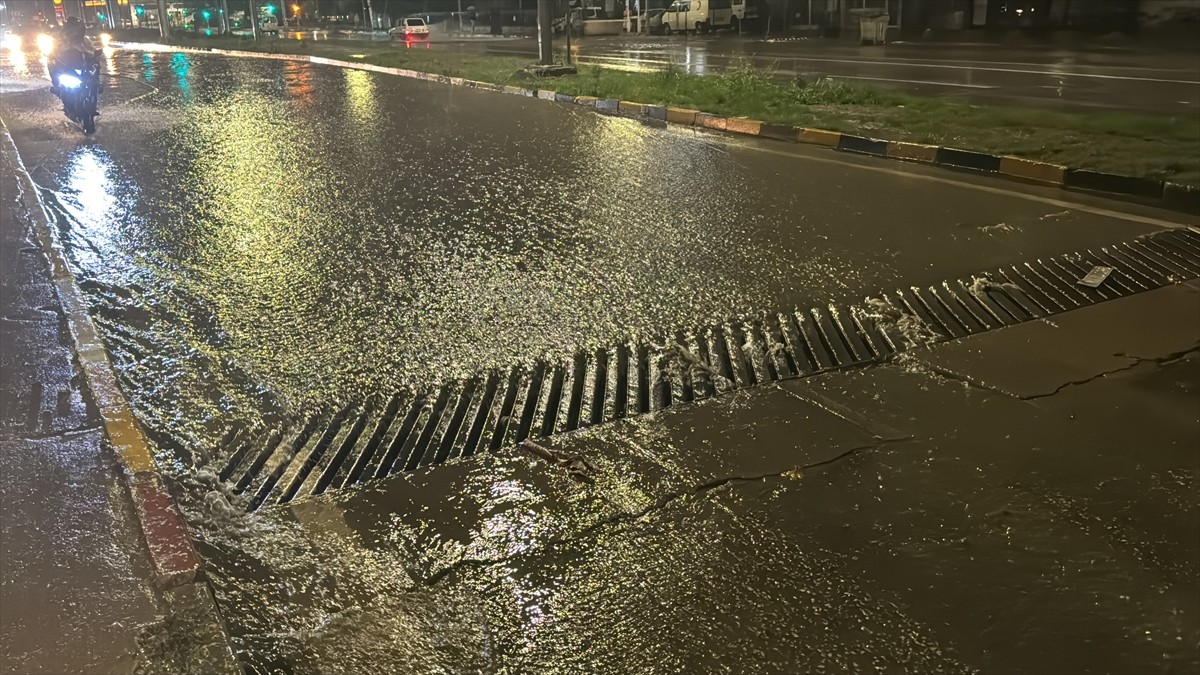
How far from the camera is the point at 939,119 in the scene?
37.6ft

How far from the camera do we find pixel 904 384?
14.4ft

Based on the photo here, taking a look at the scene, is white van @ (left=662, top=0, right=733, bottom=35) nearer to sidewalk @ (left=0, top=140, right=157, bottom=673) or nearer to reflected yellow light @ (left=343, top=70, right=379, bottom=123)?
reflected yellow light @ (left=343, top=70, right=379, bottom=123)

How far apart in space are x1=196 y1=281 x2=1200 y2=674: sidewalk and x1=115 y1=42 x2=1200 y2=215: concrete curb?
172 inches

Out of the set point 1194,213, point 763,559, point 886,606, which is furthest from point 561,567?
point 1194,213

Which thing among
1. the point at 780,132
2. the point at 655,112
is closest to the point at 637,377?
the point at 780,132

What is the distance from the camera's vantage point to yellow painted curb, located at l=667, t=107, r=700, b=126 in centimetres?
1274

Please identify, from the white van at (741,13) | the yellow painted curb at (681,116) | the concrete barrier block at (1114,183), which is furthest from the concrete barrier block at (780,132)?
the white van at (741,13)

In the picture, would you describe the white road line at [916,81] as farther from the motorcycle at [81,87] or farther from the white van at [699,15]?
the white van at [699,15]

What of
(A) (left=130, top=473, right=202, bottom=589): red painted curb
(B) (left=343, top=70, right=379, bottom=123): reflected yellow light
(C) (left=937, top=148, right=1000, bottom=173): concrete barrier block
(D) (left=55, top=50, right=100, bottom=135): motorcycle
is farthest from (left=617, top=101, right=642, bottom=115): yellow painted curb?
(A) (left=130, top=473, right=202, bottom=589): red painted curb

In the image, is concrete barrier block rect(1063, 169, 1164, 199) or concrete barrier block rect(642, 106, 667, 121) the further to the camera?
concrete barrier block rect(642, 106, 667, 121)

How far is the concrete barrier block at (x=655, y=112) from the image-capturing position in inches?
524

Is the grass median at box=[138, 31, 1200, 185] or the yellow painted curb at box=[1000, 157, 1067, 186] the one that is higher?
the grass median at box=[138, 31, 1200, 185]

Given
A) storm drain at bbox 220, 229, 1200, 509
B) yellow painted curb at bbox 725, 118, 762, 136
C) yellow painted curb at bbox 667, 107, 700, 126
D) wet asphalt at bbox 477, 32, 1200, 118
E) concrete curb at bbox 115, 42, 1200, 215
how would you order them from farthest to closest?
wet asphalt at bbox 477, 32, 1200, 118 < yellow painted curb at bbox 667, 107, 700, 126 < yellow painted curb at bbox 725, 118, 762, 136 < concrete curb at bbox 115, 42, 1200, 215 < storm drain at bbox 220, 229, 1200, 509

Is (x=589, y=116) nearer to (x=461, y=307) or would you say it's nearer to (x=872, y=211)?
(x=872, y=211)
